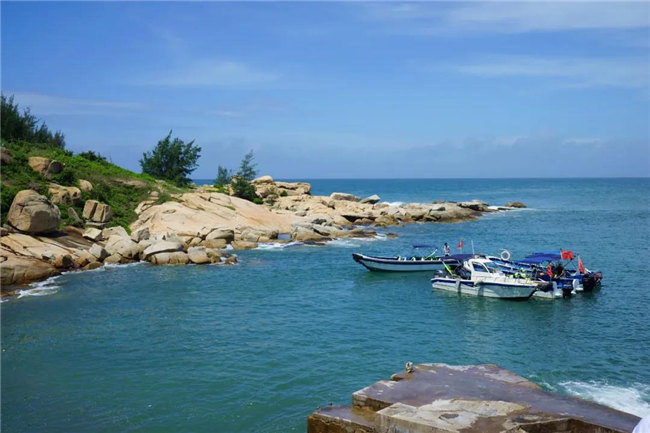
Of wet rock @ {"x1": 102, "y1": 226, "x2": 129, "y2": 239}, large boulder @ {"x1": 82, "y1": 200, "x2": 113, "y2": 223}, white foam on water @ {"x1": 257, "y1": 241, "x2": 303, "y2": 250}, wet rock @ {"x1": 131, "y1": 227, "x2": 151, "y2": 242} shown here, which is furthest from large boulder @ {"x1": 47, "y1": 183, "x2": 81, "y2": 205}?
white foam on water @ {"x1": 257, "y1": 241, "x2": 303, "y2": 250}

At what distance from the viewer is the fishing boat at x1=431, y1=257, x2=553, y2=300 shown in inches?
1350

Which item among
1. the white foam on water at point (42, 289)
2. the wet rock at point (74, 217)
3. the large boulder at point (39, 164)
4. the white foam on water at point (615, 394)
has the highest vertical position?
the large boulder at point (39, 164)

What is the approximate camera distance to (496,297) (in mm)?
35031

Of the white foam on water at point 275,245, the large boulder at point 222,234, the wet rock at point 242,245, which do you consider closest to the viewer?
the wet rock at point 242,245

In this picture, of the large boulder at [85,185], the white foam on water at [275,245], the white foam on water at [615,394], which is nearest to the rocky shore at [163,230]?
the white foam on water at [275,245]

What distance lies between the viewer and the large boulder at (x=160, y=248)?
4475 centimetres

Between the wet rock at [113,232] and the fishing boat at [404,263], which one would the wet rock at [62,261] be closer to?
the wet rock at [113,232]

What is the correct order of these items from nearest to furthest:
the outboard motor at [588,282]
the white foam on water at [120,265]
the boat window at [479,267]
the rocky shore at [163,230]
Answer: the outboard motor at [588,282] → the boat window at [479,267] → the rocky shore at [163,230] → the white foam on water at [120,265]

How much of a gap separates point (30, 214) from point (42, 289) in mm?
8390

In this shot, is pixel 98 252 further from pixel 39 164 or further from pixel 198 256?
pixel 39 164

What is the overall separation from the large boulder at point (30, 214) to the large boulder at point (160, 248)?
7.20m

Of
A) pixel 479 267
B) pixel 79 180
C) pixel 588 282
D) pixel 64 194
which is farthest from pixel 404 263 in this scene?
pixel 79 180

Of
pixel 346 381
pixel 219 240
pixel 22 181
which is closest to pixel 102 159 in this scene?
pixel 22 181

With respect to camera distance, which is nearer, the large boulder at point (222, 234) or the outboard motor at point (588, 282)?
the outboard motor at point (588, 282)
